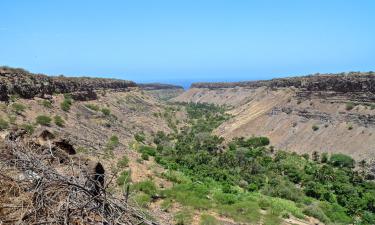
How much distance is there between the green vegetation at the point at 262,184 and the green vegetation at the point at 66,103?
9.45 m

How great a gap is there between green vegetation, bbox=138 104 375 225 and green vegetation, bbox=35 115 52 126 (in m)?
7.38

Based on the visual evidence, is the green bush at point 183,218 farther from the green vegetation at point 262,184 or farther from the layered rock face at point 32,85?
the layered rock face at point 32,85

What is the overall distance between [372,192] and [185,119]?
55220 millimetres

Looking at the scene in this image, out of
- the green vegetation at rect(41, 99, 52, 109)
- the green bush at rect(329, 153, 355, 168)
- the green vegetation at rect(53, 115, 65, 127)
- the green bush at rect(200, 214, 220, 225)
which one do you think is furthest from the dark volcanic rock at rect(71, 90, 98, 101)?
the green bush at rect(200, 214, 220, 225)

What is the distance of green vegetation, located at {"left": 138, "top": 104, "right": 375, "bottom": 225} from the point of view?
22.0m

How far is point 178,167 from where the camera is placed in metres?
33.6

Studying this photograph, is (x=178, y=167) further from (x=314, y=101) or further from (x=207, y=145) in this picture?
(x=314, y=101)

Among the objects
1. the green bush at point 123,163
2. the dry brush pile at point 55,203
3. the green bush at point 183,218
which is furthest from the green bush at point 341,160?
the dry brush pile at point 55,203

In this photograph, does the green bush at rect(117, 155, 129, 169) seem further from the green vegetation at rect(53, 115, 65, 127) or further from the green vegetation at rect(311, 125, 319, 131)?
the green vegetation at rect(311, 125, 319, 131)

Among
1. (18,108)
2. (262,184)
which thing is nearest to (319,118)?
(262,184)

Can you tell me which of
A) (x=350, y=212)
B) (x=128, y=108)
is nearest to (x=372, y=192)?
(x=350, y=212)

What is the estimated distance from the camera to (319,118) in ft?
179

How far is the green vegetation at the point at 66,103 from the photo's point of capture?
42531 mm

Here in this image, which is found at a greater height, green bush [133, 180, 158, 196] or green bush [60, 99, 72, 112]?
green bush [60, 99, 72, 112]
